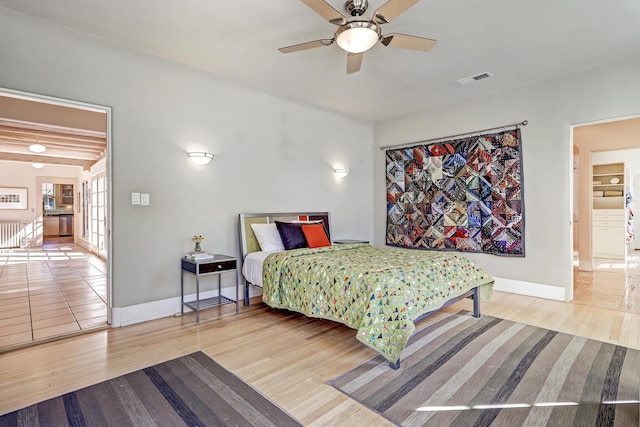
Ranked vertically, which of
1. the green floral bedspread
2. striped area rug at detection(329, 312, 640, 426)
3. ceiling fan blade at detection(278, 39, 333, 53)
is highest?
ceiling fan blade at detection(278, 39, 333, 53)

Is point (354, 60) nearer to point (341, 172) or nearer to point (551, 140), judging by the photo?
point (341, 172)

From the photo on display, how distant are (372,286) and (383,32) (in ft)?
7.66

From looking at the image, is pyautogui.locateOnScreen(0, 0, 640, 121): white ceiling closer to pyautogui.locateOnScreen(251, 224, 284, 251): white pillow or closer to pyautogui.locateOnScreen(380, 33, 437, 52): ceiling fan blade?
pyautogui.locateOnScreen(380, 33, 437, 52): ceiling fan blade

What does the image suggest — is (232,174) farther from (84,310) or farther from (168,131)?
(84,310)

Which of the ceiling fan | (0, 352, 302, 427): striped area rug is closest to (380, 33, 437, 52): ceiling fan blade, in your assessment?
the ceiling fan

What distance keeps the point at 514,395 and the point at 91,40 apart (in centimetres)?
451

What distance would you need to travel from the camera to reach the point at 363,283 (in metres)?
2.54

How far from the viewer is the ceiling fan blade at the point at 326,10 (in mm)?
2154

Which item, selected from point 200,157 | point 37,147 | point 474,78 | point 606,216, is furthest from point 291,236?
point 606,216

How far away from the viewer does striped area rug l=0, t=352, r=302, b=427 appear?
5.90ft

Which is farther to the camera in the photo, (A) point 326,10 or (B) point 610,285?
(B) point 610,285

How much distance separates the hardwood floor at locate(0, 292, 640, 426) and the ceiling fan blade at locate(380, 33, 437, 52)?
257 centimetres

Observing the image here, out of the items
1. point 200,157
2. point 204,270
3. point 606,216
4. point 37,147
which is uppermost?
point 37,147

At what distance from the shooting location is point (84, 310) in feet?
12.0
